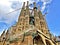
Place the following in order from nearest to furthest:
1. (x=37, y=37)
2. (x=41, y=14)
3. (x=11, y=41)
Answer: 1. (x=11, y=41)
2. (x=37, y=37)
3. (x=41, y=14)

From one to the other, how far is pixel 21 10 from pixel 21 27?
7.36 metres

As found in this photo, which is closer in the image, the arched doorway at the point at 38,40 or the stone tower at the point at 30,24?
the arched doorway at the point at 38,40

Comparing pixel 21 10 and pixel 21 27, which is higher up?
pixel 21 10

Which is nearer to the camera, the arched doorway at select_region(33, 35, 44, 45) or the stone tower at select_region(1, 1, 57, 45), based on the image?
the arched doorway at select_region(33, 35, 44, 45)

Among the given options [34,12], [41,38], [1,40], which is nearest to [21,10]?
[34,12]

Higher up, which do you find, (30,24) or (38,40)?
(30,24)

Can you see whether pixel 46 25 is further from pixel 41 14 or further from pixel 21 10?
pixel 21 10

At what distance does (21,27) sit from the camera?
3872cm

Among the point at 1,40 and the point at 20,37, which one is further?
the point at 1,40

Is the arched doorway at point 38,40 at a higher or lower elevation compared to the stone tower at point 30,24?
lower

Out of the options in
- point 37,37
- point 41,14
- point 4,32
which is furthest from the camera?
point 41,14

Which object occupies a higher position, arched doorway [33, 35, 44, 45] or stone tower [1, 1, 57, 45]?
stone tower [1, 1, 57, 45]

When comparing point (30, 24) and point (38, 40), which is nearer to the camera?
point (38, 40)

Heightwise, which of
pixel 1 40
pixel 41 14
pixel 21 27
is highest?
pixel 41 14
